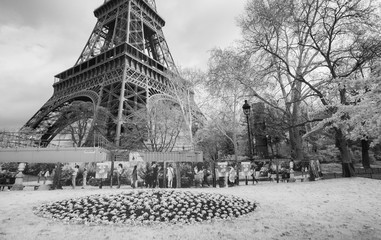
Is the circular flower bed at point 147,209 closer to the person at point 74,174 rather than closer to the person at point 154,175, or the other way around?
the person at point 154,175

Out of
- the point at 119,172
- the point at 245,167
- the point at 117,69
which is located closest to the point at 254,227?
the point at 245,167

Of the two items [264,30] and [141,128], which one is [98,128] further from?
[264,30]

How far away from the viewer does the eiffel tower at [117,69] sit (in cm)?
3136

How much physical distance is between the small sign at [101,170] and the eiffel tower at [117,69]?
52.5 feet

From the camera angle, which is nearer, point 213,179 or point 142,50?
point 213,179

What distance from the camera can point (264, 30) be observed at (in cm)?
1398

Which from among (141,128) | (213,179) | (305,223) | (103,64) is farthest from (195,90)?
(103,64)

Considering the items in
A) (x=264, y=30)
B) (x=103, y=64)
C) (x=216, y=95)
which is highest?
(x=103, y=64)

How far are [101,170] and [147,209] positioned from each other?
7.40m

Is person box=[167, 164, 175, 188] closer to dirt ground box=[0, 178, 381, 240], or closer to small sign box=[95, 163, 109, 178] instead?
small sign box=[95, 163, 109, 178]

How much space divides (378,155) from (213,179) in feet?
107

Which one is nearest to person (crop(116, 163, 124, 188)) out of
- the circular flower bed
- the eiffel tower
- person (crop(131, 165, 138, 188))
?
person (crop(131, 165, 138, 188))

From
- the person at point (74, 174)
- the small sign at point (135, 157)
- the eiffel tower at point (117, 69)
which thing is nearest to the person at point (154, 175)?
the small sign at point (135, 157)

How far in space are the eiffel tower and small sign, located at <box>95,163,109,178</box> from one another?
1600 centimetres
